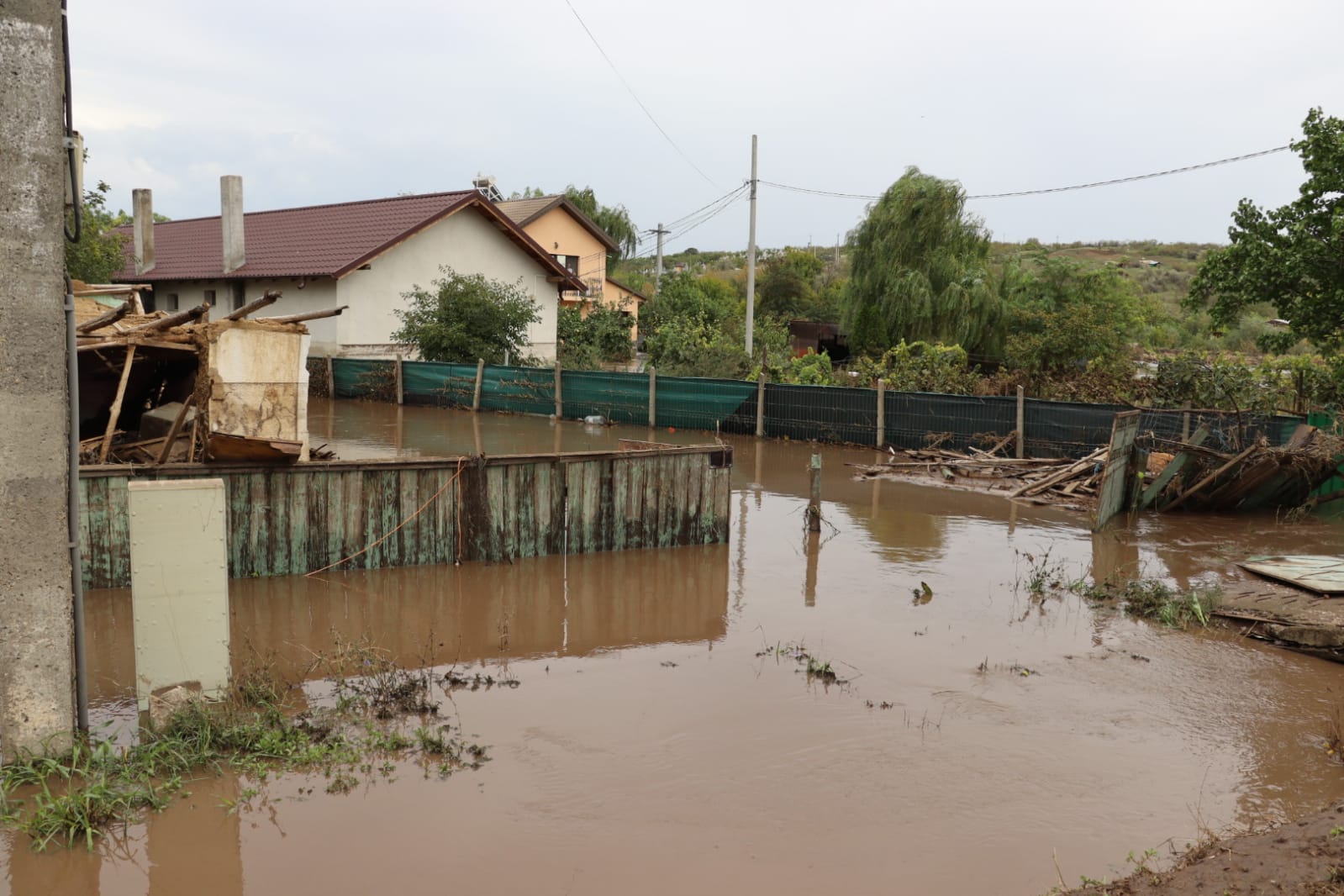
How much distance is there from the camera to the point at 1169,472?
14312 millimetres

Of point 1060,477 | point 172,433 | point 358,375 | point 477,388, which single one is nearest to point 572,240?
point 358,375

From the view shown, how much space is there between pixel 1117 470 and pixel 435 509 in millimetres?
8996

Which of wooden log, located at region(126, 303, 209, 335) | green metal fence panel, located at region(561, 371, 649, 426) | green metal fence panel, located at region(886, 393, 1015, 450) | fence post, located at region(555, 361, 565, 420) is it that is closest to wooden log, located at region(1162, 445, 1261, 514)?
green metal fence panel, located at region(886, 393, 1015, 450)

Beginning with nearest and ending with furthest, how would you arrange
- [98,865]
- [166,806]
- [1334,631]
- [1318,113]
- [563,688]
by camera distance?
[98,865], [166,806], [563,688], [1334,631], [1318,113]

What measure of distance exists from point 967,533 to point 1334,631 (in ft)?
16.8

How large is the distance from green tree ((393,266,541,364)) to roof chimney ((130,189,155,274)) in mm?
11802

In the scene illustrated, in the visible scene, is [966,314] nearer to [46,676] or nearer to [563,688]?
[563,688]

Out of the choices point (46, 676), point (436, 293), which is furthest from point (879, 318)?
point (46, 676)

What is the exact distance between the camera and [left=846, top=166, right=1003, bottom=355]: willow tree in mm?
32656

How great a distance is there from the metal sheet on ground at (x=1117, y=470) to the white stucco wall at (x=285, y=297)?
19978 mm

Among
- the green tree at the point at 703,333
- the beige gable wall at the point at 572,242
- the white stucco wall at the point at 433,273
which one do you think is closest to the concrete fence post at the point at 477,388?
the green tree at the point at 703,333

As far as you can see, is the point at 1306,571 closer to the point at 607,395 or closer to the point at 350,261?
the point at 607,395

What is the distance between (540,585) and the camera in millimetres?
10086

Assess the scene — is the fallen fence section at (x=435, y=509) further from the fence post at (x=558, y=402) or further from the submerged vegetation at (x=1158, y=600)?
the fence post at (x=558, y=402)
